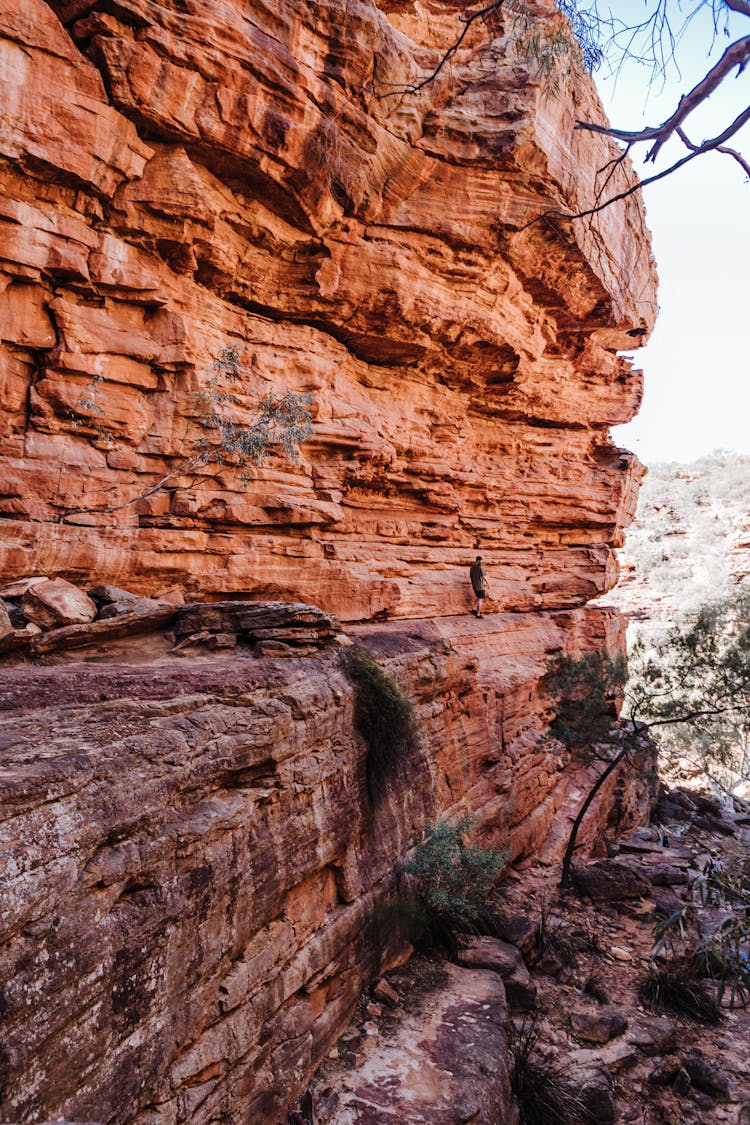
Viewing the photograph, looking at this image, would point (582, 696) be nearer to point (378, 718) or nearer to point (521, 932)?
point (521, 932)

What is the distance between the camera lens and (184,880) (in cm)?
541

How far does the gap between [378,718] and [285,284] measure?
8561mm

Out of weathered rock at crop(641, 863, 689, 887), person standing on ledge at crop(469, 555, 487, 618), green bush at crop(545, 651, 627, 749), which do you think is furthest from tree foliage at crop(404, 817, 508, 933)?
person standing on ledge at crop(469, 555, 487, 618)

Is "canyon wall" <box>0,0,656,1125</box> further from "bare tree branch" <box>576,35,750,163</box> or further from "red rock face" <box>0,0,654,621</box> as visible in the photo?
"bare tree branch" <box>576,35,750,163</box>

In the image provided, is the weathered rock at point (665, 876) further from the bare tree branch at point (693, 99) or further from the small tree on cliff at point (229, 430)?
the bare tree branch at point (693, 99)

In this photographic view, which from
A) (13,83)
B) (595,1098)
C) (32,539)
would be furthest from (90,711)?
(13,83)

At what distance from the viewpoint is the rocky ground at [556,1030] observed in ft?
21.3

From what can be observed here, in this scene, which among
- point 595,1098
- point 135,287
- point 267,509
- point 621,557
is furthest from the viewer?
point 621,557

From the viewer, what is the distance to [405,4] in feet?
44.8

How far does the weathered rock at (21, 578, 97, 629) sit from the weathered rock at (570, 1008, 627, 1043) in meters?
8.04

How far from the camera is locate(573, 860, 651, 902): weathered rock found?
41.5 ft

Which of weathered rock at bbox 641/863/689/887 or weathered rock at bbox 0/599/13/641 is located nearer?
weathered rock at bbox 0/599/13/641

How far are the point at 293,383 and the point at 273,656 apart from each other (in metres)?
6.71

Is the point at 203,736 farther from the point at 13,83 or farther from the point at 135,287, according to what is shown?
the point at 13,83
